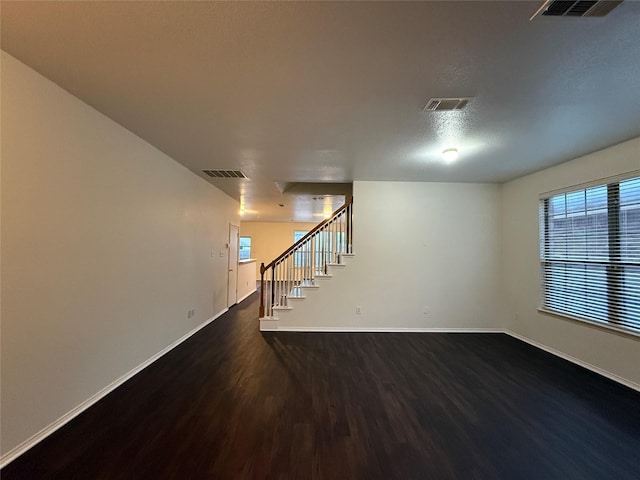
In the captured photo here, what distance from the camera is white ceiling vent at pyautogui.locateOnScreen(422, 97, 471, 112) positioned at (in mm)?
2266

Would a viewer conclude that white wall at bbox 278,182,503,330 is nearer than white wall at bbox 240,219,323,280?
Yes

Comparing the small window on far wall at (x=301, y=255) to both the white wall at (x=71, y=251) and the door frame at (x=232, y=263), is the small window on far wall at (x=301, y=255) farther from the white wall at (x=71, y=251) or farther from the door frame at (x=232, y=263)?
the white wall at (x=71, y=251)

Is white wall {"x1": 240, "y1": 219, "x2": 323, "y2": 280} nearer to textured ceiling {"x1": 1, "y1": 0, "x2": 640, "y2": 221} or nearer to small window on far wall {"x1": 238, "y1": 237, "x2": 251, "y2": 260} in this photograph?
small window on far wall {"x1": 238, "y1": 237, "x2": 251, "y2": 260}

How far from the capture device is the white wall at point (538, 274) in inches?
123

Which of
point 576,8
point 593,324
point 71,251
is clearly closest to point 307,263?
point 71,251

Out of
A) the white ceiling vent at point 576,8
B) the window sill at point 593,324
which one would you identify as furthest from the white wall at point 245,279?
the white ceiling vent at point 576,8

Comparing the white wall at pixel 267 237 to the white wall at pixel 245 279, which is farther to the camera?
the white wall at pixel 267 237

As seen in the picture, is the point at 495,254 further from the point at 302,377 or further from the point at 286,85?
the point at 286,85

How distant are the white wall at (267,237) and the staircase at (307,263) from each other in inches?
276

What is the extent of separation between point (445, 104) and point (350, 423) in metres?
2.74

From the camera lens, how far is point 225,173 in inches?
179

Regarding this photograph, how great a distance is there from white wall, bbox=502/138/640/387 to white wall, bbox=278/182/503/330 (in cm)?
30

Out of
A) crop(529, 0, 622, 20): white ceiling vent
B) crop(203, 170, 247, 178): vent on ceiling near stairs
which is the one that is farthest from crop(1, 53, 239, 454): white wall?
crop(529, 0, 622, 20): white ceiling vent

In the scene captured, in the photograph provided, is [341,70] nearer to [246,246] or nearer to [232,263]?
[232,263]
